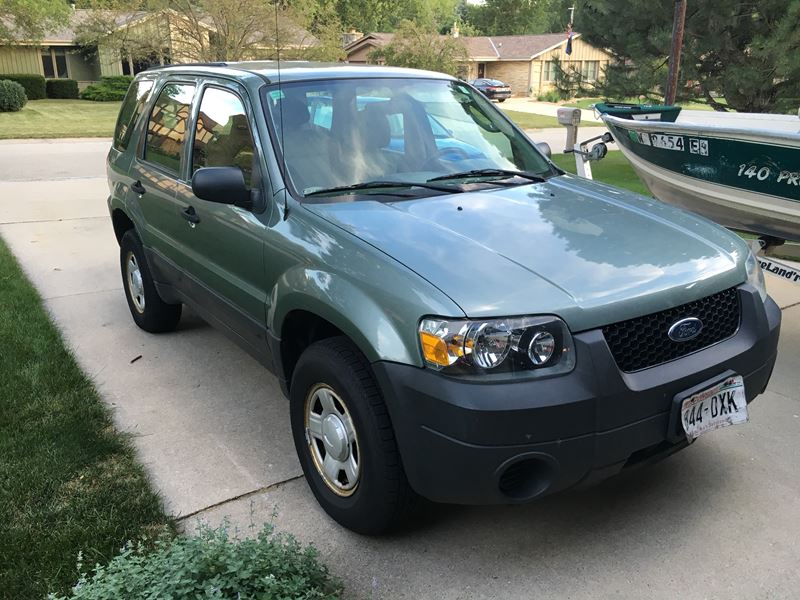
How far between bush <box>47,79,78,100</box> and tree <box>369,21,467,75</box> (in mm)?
17299

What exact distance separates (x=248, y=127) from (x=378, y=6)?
68.4 m

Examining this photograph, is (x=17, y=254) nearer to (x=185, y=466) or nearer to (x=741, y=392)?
(x=185, y=466)

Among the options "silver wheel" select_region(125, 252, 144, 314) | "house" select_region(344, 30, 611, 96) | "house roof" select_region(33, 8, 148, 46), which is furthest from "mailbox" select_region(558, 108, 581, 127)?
"house" select_region(344, 30, 611, 96)

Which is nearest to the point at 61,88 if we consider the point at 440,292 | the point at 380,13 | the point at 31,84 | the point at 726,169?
the point at 31,84

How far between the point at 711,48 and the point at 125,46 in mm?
28080

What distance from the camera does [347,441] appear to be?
9.32ft

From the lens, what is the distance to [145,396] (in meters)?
4.32

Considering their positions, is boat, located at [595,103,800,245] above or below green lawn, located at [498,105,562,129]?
above

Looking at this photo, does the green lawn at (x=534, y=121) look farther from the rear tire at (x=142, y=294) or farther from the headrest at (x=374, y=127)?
the headrest at (x=374, y=127)

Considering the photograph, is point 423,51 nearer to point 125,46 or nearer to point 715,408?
point 125,46

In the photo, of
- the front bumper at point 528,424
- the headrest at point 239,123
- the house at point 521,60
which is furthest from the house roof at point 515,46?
the front bumper at point 528,424

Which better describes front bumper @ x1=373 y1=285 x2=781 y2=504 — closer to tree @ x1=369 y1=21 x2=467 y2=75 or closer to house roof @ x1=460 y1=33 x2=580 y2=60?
tree @ x1=369 y1=21 x2=467 y2=75

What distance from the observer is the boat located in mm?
4672

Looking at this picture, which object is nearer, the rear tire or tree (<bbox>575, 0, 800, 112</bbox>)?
the rear tire
